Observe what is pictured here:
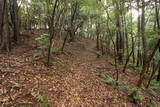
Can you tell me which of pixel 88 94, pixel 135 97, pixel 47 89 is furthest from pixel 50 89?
pixel 135 97

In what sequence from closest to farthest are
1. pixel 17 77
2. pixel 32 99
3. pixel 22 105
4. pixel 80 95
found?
pixel 22 105, pixel 32 99, pixel 17 77, pixel 80 95

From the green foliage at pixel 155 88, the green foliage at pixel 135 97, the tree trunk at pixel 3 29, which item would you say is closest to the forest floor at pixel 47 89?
the green foliage at pixel 135 97

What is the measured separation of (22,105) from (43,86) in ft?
3.85

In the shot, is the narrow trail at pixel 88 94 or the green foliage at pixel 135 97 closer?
the narrow trail at pixel 88 94

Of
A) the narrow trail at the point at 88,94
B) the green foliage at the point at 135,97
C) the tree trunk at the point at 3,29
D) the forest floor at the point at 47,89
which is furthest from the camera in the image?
the tree trunk at the point at 3,29

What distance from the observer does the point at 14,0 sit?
9102mm

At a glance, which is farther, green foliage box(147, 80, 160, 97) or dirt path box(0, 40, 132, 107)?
green foliage box(147, 80, 160, 97)

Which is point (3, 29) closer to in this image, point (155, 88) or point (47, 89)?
point (47, 89)

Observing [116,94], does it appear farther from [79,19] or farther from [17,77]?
[79,19]

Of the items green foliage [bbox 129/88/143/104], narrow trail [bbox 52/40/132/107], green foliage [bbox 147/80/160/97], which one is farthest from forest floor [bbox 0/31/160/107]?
green foliage [bbox 147/80/160/97]

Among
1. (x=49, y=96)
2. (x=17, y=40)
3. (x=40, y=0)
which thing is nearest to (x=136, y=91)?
(x=49, y=96)

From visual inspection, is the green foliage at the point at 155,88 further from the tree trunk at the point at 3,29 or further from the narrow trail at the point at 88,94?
the tree trunk at the point at 3,29

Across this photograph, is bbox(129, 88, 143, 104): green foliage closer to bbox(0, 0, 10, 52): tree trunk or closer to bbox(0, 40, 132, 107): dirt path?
bbox(0, 40, 132, 107): dirt path

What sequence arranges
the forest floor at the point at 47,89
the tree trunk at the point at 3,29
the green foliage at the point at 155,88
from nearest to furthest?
the forest floor at the point at 47,89 → the tree trunk at the point at 3,29 → the green foliage at the point at 155,88
